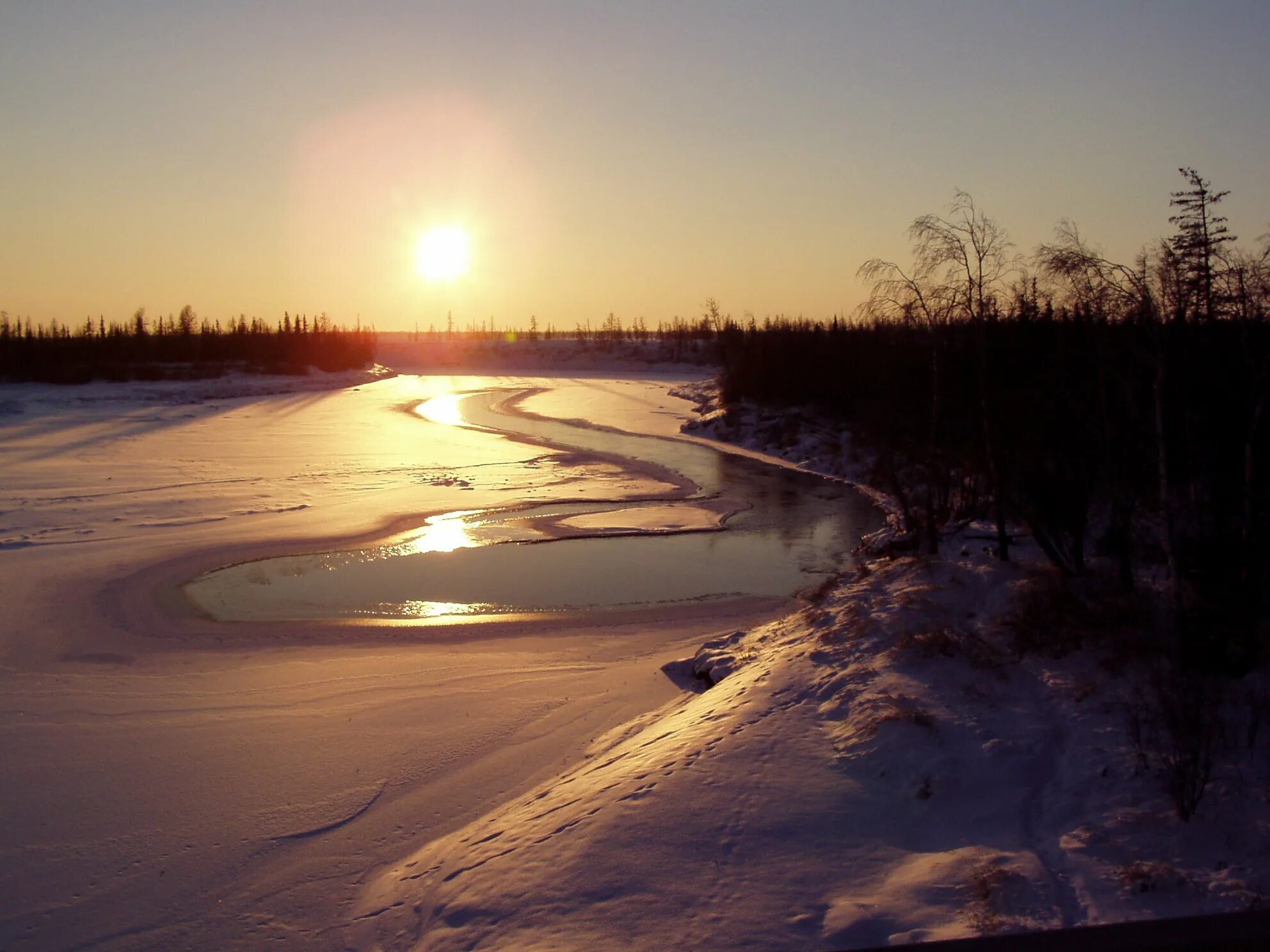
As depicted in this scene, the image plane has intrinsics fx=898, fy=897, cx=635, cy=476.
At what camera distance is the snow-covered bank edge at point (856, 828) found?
4.39 metres

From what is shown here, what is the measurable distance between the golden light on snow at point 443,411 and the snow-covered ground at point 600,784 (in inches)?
1068

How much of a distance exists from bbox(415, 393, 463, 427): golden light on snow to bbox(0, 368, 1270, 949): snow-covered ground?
27.1 m

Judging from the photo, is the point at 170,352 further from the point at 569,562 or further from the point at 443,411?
the point at 569,562

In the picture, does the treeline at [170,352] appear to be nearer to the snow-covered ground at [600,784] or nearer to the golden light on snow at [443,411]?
the golden light on snow at [443,411]

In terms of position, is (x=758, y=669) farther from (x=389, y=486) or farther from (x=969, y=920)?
(x=389, y=486)

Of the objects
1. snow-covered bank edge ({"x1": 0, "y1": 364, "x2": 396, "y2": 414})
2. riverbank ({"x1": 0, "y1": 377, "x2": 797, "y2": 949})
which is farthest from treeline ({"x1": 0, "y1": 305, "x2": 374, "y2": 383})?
riverbank ({"x1": 0, "y1": 377, "x2": 797, "y2": 949})

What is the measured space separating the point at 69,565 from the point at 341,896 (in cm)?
1029

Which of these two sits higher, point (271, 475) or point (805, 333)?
point (805, 333)

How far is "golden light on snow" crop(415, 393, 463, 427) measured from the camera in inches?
1527

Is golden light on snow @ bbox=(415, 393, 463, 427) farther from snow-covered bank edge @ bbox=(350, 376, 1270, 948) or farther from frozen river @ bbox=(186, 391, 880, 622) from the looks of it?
snow-covered bank edge @ bbox=(350, 376, 1270, 948)

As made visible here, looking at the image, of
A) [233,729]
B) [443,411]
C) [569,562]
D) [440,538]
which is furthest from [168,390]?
[233,729]

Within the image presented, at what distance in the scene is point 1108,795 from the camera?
207 inches

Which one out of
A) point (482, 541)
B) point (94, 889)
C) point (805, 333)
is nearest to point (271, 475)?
point (482, 541)

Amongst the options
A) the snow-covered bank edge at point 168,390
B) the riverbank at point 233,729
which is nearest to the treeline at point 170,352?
the snow-covered bank edge at point 168,390
